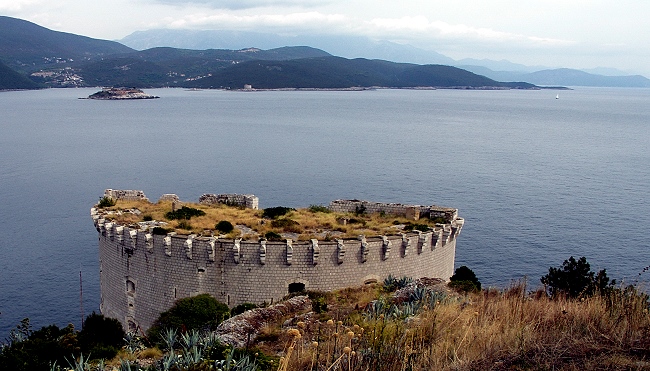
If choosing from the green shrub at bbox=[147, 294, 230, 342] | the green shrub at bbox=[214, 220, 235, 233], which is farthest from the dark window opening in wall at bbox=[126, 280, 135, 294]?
the green shrub at bbox=[214, 220, 235, 233]

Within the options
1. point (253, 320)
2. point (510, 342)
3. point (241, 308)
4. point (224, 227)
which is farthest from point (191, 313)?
point (510, 342)

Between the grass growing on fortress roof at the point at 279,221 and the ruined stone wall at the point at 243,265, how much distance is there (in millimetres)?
1095

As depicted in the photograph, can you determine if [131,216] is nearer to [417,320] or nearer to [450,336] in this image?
[417,320]

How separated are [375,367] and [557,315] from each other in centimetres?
456

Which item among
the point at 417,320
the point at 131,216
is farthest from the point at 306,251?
the point at 417,320

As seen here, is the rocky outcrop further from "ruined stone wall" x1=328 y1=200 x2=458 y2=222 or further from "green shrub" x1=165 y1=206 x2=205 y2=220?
"ruined stone wall" x1=328 y1=200 x2=458 y2=222

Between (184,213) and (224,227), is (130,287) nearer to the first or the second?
(184,213)

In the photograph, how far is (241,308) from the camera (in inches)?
963

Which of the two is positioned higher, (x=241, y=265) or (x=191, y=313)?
(x=241, y=265)

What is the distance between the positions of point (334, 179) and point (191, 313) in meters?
59.1

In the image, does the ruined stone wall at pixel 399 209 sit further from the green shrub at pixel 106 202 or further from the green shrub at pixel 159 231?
the green shrub at pixel 106 202

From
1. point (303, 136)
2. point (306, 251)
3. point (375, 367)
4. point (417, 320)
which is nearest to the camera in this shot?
point (375, 367)

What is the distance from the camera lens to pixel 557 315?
11.3 m

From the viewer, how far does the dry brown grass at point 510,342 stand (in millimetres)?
8688
